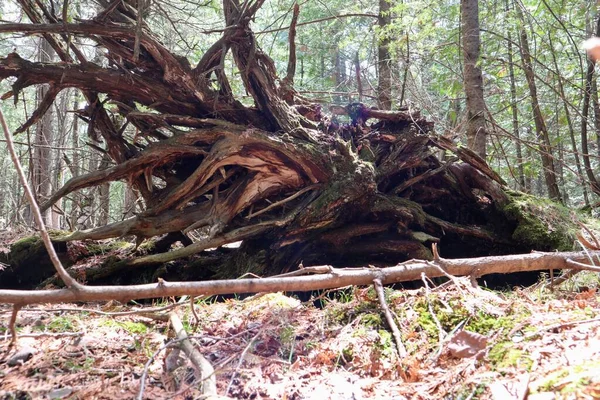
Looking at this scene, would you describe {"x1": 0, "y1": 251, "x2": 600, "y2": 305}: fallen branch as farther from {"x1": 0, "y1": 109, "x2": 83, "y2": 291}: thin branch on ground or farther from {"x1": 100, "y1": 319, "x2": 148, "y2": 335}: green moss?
{"x1": 100, "y1": 319, "x2": 148, "y2": 335}: green moss

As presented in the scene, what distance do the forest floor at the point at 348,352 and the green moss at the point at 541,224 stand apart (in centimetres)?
234

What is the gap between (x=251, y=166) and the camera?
4.41 metres

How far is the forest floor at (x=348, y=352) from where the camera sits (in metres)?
1.29

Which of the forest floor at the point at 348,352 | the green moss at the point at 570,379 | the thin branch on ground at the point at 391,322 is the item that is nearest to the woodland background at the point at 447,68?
the forest floor at the point at 348,352

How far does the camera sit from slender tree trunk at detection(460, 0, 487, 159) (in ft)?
18.6

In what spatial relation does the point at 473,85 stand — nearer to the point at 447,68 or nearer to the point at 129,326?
the point at 447,68

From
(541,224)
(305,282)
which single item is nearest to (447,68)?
(541,224)

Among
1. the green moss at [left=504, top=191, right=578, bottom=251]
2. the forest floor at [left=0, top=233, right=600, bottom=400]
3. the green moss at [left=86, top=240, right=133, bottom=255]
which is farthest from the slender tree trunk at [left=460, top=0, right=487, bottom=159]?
the green moss at [left=86, top=240, right=133, bottom=255]

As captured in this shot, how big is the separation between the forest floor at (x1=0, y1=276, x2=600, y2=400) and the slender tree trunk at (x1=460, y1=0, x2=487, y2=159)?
12.7ft

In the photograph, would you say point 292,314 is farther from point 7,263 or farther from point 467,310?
point 7,263

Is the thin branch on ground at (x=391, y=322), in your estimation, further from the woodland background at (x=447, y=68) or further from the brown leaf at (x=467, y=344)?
the woodland background at (x=447, y=68)

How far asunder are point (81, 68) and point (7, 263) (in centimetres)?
261

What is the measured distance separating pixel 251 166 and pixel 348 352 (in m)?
2.97

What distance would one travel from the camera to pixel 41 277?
455 cm
